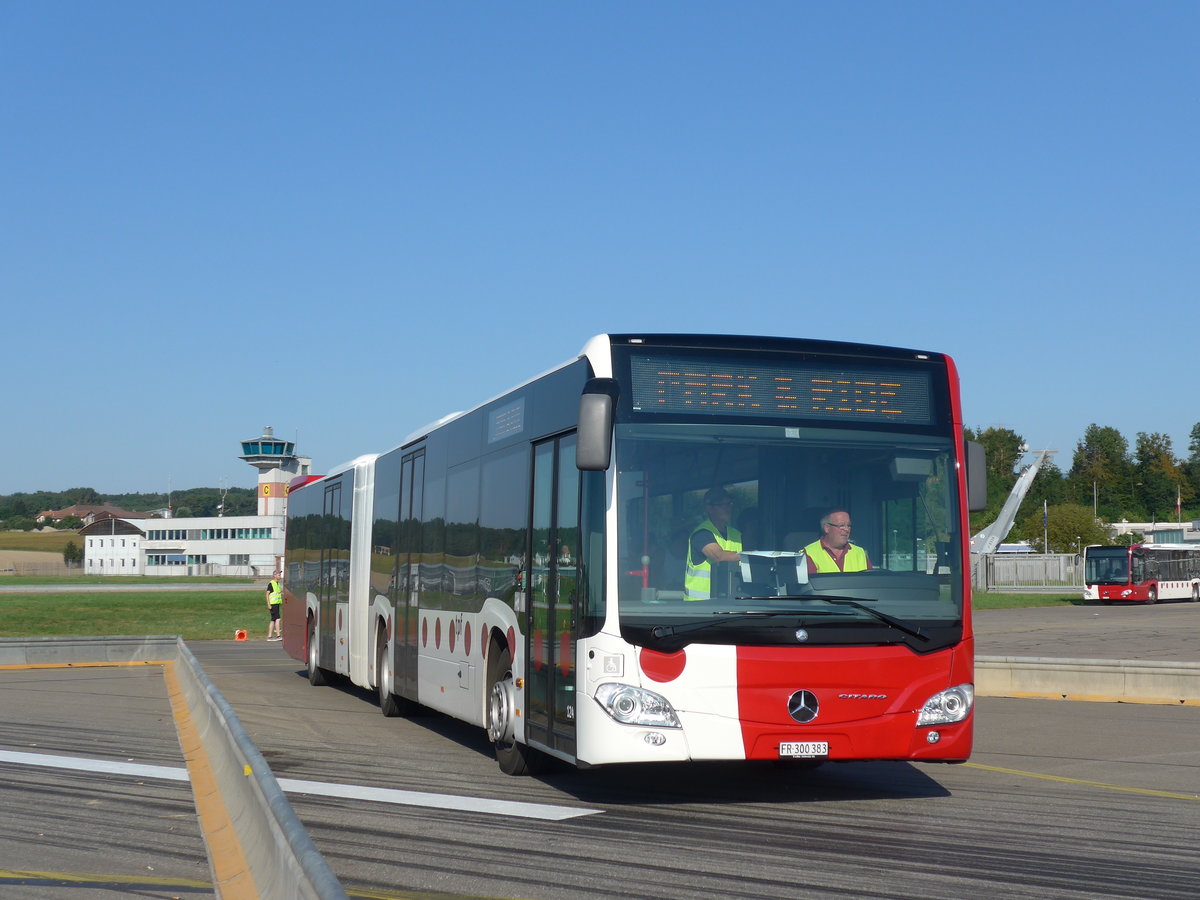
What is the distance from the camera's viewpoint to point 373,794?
35.0 ft

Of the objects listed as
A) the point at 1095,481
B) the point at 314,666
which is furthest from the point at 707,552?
the point at 1095,481

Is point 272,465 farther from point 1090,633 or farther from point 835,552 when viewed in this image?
point 835,552

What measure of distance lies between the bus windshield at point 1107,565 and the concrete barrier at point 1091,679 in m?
52.4

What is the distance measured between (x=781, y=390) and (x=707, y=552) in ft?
4.40

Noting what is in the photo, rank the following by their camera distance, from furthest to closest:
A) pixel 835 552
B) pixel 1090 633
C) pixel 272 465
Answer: pixel 272 465 < pixel 1090 633 < pixel 835 552

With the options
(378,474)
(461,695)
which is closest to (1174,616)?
(378,474)

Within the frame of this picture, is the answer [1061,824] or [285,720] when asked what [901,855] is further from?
[285,720]

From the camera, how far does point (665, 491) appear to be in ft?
32.1

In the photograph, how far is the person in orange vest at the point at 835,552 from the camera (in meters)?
9.80

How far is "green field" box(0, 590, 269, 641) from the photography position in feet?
156

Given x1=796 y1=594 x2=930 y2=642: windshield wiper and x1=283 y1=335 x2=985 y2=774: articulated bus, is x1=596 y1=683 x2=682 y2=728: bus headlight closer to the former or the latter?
x1=283 y1=335 x2=985 y2=774: articulated bus

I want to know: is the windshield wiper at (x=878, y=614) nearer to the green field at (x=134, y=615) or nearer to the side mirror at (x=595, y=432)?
the side mirror at (x=595, y=432)

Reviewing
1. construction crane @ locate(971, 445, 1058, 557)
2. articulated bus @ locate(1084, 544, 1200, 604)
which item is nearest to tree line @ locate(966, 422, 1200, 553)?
construction crane @ locate(971, 445, 1058, 557)

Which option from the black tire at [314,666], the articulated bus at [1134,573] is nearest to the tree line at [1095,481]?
the articulated bus at [1134,573]
